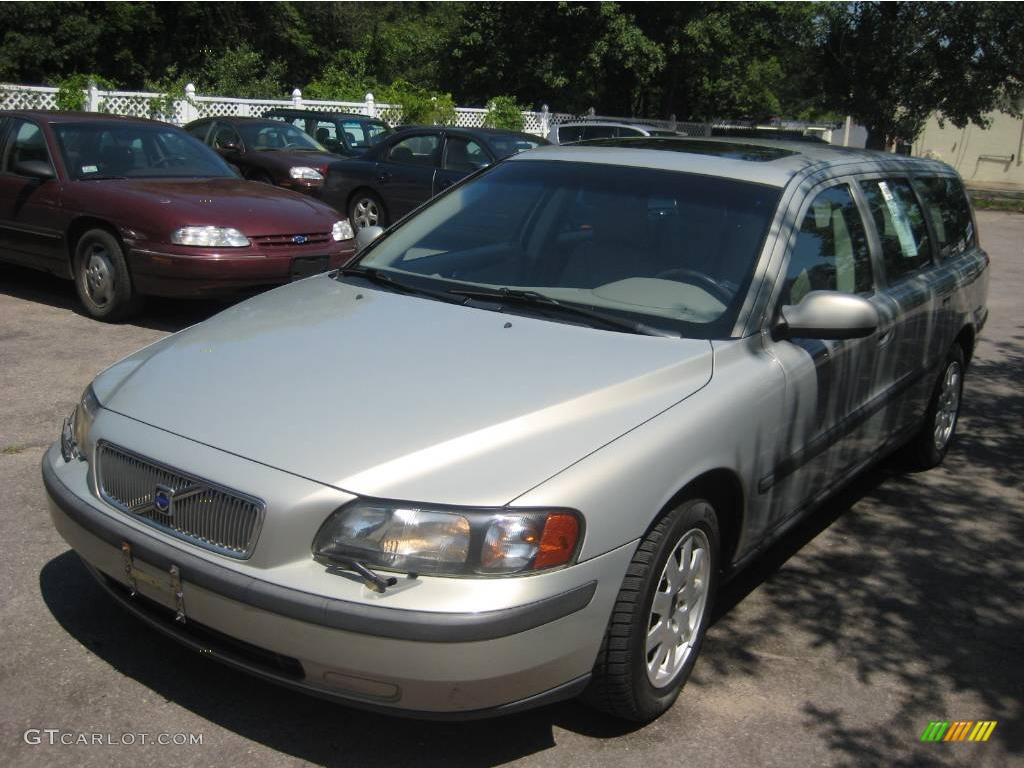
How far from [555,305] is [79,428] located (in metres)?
1.63

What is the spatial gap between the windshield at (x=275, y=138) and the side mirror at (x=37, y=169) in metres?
6.43

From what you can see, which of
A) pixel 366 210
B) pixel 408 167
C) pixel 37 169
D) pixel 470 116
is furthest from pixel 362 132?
pixel 470 116

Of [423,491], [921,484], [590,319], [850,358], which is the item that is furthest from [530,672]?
[921,484]

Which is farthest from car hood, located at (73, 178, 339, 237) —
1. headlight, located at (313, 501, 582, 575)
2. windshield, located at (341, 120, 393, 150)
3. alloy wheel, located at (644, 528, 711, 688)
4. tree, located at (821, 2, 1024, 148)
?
tree, located at (821, 2, 1024, 148)

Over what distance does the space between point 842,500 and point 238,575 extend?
355 centimetres

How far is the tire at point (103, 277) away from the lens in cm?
793

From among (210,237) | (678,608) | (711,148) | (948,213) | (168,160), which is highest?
(711,148)

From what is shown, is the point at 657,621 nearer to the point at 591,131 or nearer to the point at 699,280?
the point at 699,280

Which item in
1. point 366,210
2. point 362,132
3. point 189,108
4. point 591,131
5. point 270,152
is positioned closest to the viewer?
point 366,210

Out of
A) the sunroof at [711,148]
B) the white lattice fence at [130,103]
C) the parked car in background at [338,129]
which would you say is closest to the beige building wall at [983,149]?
the parked car in background at [338,129]

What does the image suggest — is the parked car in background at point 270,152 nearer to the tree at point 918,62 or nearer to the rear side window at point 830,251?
the rear side window at point 830,251

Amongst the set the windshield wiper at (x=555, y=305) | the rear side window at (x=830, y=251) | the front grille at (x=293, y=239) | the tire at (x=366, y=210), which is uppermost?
the rear side window at (x=830, y=251)

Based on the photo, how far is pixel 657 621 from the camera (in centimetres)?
321

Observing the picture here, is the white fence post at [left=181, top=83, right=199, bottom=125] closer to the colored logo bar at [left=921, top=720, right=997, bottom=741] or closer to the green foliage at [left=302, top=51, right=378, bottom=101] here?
the green foliage at [left=302, top=51, right=378, bottom=101]
